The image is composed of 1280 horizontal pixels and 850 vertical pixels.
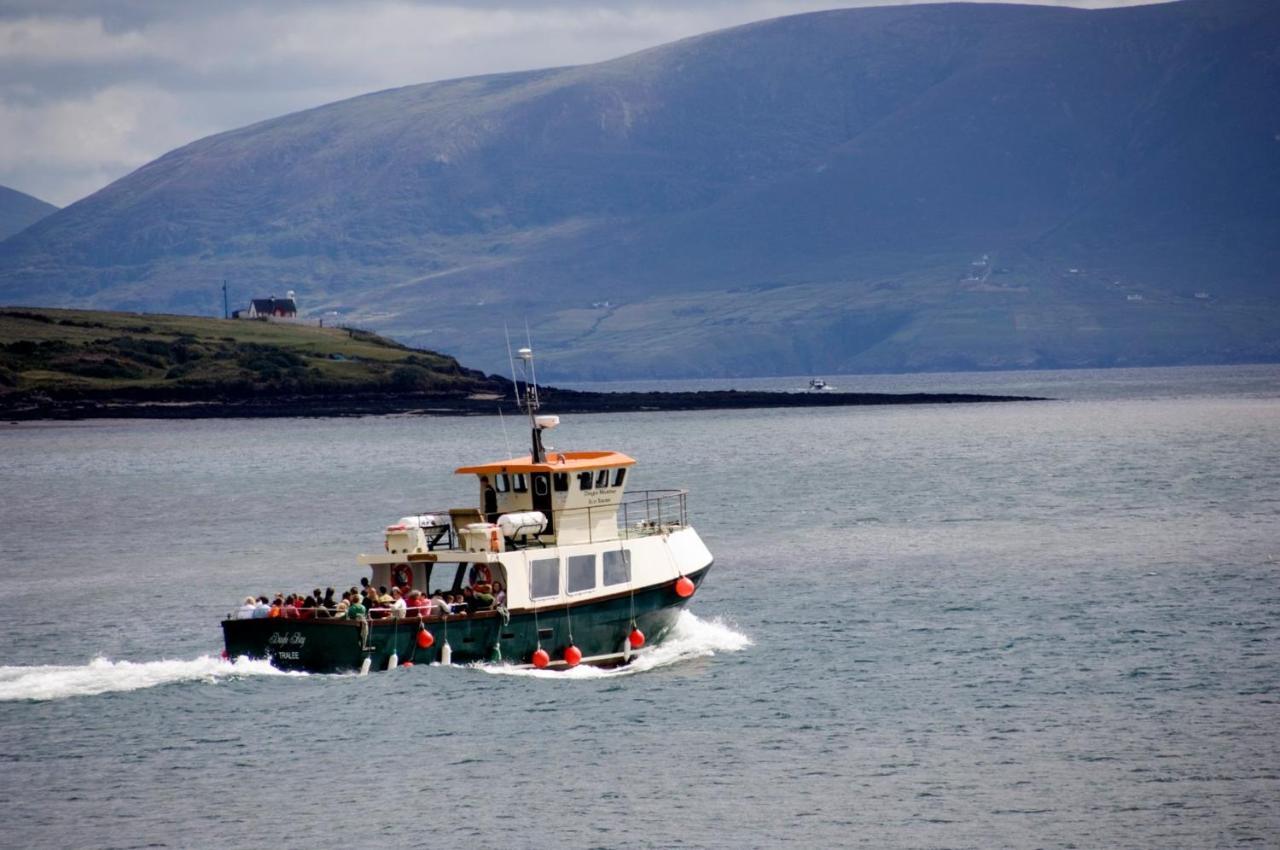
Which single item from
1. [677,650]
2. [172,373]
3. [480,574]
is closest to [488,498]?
[480,574]

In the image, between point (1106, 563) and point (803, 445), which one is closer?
point (1106, 563)

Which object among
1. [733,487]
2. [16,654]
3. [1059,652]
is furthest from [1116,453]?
[16,654]

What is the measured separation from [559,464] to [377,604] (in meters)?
5.98

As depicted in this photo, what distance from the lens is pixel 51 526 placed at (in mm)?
89812

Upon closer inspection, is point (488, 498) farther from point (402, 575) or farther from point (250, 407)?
point (250, 407)

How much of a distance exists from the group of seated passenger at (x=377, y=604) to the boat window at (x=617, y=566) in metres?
3.08

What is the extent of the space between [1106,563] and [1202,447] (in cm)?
6675

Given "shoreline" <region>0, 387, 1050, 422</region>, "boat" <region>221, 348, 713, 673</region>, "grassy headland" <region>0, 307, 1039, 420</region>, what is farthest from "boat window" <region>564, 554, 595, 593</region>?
"grassy headland" <region>0, 307, 1039, 420</region>

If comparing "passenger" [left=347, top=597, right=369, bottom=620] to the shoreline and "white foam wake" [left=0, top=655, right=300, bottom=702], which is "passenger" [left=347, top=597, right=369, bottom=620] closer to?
"white foam wake" [left=0, top=655, right=300, bottom=702]

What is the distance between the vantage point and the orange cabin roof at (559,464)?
152ft

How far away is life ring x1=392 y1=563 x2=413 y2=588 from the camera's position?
45.3m

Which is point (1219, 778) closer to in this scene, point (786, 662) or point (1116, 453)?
point (786, 662)

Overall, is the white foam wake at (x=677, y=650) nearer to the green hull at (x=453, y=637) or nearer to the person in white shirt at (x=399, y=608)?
the green hull at (x=453, y=637)

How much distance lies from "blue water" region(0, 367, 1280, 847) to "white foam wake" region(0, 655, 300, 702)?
90 mm
